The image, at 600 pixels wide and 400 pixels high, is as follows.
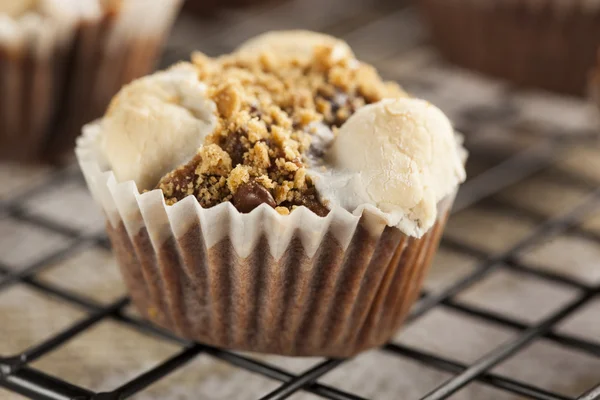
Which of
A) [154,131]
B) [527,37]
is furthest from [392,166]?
[527,37]

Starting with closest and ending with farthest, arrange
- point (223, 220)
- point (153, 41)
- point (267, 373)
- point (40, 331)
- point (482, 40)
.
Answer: point (223, 220) → point (267, 373) → point (40, 331) → point (153, 41) → point (482, 40)

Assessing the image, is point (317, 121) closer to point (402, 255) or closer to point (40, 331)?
point (402, 255)

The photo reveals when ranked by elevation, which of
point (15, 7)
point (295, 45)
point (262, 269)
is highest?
point (15, 7)

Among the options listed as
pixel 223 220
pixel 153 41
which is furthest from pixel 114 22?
pixel 223 220

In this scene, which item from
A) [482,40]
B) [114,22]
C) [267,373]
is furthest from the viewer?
[482,40]

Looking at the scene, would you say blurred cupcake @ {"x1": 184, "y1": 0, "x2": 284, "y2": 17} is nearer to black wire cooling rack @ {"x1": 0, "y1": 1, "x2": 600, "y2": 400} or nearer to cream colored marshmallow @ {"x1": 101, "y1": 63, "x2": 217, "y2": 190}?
black wire cooling rack @ {"x1": 0, "y1": 1, "x2": 600, "y2": 400}

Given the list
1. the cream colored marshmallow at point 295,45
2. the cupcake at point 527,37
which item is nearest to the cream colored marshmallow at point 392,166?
the cream colored marshmallow at point 295,45

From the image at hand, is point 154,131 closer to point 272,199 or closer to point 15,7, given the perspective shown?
point 272,199
